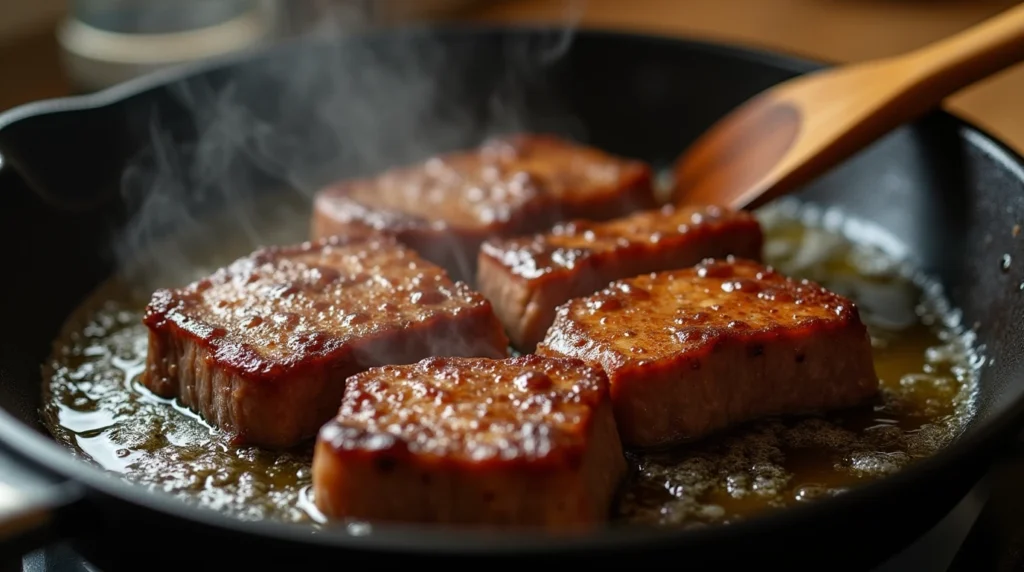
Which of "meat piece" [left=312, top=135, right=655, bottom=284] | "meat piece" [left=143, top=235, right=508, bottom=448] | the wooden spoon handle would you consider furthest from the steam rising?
the wooden spoon handle

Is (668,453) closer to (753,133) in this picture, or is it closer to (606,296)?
(606,296)

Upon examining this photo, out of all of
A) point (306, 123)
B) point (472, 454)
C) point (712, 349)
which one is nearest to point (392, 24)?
point (306, 123)

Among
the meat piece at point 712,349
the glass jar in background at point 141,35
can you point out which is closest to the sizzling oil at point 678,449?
the meat piece at point 712,349

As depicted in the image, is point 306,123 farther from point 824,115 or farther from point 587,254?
point 824,115

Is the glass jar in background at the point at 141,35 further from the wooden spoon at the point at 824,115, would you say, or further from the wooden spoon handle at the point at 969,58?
the wooden spoon handle at the point at 969,58

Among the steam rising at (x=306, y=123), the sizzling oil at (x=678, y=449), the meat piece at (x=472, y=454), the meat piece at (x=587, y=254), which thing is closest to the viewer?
the meat piece at (x=472, y=454)

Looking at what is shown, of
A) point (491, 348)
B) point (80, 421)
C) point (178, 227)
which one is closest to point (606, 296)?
point (491, 348)
